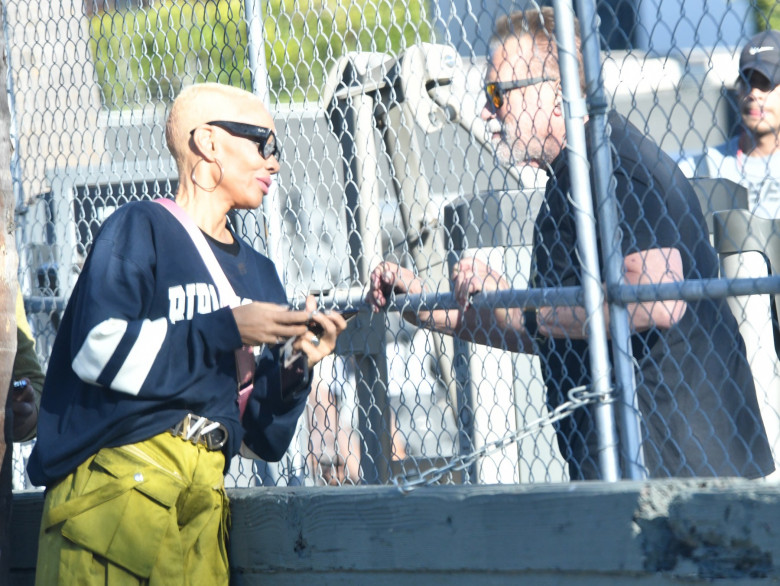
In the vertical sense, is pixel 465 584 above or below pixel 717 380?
below

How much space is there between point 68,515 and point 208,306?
62 centimetres

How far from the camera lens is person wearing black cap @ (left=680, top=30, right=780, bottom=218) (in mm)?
2779

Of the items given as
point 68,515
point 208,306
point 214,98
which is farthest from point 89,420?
point 214,98

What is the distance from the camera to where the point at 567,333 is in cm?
277

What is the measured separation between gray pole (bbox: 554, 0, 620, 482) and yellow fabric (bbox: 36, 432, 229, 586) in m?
1.00

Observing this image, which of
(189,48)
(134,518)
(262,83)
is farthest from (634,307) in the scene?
(189,48)

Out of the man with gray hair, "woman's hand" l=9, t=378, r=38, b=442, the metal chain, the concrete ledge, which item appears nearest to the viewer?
the concrete ledge

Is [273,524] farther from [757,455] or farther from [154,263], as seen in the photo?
[757,455]

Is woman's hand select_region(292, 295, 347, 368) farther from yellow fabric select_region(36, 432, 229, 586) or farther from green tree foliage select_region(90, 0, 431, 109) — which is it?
green tree foliage select_region(90, 0, 431, 109)

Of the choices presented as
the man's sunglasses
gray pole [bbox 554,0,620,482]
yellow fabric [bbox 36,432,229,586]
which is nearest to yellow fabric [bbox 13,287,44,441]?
yellow fabric [bbox 36,432,229,586]

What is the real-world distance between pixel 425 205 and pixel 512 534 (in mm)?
1592

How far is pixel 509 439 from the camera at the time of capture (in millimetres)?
2574

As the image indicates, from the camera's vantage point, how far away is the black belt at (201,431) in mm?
2744

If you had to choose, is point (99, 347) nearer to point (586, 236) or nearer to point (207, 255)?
point (207, 255)
